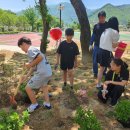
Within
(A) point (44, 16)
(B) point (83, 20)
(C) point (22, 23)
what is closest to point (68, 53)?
(B) point (83, 20)

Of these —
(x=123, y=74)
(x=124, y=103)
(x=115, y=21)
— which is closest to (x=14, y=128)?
(x=124, y=103)

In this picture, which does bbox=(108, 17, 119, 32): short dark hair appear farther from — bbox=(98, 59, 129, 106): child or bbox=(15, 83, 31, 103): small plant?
bbox=(15, 83, 31, 103): small plant

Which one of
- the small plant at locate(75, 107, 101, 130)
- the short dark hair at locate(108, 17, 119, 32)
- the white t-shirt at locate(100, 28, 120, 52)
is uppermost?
the short dark hair at locate(108, 17, 119, 32)

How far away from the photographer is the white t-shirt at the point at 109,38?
6.84 meters

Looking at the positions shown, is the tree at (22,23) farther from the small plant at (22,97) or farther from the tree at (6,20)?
the small plant at (22,97)

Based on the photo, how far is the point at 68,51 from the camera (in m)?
6.87

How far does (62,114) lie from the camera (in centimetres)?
577

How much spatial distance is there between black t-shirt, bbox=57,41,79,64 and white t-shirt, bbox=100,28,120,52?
2.13 feet

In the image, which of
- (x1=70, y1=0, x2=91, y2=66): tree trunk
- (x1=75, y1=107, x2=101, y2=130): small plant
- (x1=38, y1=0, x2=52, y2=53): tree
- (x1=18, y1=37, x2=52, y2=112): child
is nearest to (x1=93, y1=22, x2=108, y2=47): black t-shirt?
(x1=18, y1=37, x2=52, y2=112): child

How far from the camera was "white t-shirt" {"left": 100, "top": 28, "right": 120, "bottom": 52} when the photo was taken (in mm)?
6840

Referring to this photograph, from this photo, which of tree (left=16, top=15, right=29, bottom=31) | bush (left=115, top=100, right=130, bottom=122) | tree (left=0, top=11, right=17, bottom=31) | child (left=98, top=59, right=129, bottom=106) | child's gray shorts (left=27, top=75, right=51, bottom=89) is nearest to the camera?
bush (left=115, top=100, right=130, bottom=122)

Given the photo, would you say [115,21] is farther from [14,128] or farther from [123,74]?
[14,128]

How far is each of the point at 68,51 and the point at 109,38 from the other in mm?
983

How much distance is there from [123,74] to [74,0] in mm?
5765
